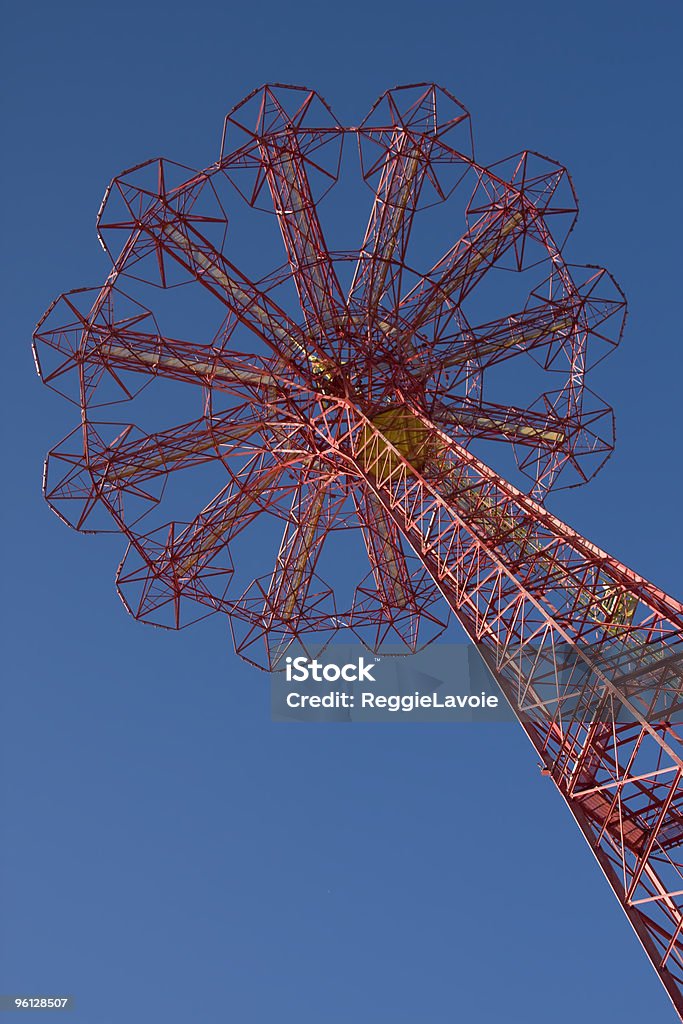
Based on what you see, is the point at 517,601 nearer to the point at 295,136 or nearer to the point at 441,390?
the point at 441,390

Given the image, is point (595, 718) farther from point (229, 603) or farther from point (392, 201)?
point (392, 201)

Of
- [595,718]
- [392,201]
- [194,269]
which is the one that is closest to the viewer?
[595,718]

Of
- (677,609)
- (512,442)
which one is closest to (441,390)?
(512,442)

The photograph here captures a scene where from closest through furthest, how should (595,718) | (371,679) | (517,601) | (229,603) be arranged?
(595,718), (517,601), (229,603), (371,679)

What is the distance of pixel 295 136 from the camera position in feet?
95.9

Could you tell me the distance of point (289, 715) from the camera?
123 feet

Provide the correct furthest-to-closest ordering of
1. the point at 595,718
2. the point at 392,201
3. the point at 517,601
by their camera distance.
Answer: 1. the point at 392,201
2. the point at 517,601
3. the point at 595,718

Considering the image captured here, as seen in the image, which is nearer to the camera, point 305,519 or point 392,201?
point 392,201

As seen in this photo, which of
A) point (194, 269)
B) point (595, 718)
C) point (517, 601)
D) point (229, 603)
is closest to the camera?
point (595, 718)

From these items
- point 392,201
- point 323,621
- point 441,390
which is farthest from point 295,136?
point 323,621

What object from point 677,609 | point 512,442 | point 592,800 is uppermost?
point 512,442

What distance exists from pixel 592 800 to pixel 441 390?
13.0 metres

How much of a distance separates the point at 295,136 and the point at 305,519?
1150cm

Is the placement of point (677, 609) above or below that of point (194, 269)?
below
